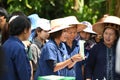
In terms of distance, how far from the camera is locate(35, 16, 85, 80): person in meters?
5.82

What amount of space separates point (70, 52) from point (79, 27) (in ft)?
1.38

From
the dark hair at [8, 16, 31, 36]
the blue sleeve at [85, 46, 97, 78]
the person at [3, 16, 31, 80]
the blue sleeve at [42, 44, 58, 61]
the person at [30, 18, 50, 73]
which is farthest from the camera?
the person at [30, 18, 50, 73]

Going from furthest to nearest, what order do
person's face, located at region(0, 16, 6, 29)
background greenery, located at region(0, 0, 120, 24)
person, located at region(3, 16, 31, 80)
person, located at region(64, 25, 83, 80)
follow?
background greenery, located at region(0, 0, 120, 24)
person's face, located at region(0, 16, 6, 29)
person, located at region(64, 25, 83, 80)
person, located at region(3, 16, 31, 80)

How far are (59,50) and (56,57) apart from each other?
0.14 meters

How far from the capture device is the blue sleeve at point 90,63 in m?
6.50

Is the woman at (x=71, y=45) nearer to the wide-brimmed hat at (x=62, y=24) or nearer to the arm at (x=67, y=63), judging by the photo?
the wide-brimmed hat at (x=62, y=24)

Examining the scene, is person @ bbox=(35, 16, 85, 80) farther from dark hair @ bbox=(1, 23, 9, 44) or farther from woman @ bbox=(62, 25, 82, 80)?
dark hair @ bbox=(1, 23, 9, 44)

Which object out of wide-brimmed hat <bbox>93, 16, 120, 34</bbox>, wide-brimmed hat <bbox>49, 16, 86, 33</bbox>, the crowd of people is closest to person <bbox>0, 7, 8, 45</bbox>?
the crowd of people

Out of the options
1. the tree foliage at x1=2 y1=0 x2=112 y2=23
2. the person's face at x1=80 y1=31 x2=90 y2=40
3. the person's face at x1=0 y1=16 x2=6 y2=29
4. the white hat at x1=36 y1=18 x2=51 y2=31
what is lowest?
the person's face at x1=80 y1=31 x2=90 y2=40

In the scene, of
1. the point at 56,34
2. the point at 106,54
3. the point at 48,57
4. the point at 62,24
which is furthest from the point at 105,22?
the point at 48,57

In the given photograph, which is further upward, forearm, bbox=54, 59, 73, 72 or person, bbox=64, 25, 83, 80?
person, bbox=64, 25, 83, 80

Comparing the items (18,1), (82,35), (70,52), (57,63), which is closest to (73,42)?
(70,52)

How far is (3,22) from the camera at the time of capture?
266 inches

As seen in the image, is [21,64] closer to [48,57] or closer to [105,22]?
[48,57]
